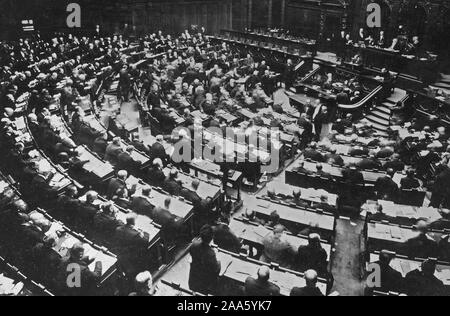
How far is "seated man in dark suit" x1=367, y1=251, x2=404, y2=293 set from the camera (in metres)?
7.54

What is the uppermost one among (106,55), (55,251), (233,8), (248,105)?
(233,8)

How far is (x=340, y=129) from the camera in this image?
52.6ft

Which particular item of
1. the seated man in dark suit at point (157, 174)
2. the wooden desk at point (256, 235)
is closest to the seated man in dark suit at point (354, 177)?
the wooden desk at point (256, 235)

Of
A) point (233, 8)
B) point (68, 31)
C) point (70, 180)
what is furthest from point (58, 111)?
point (233, 8)

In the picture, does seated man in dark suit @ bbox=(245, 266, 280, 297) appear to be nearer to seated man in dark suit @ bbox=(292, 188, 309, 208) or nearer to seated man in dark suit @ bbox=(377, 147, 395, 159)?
seated man in dark suit @ bbox=(292, 188, 309, 208)

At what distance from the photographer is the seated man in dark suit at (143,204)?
9617 mm

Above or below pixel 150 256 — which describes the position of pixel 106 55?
above

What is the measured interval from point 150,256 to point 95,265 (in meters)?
1.62

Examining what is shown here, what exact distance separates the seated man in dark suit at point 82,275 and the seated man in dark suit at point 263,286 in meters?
3.26

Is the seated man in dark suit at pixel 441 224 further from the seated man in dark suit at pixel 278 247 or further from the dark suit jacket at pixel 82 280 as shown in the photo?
the dark suit jacket at pixel 82 280

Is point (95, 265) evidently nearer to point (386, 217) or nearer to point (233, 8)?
point (386, 217)

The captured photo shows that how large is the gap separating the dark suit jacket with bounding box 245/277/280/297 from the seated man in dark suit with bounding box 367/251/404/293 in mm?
2221

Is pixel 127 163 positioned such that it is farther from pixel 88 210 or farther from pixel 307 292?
pixel 307 292

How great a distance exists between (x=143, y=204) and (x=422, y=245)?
23.4 feet
